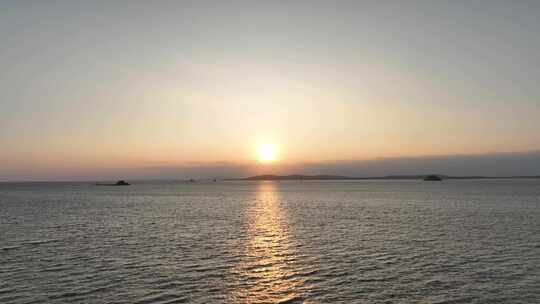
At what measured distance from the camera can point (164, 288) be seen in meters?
24.7

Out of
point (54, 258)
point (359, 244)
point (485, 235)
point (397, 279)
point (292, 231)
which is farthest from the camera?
point (292, 231)

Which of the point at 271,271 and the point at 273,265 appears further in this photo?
the point at 273,265

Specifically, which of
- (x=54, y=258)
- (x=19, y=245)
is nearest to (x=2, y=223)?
(x=19, y=245)

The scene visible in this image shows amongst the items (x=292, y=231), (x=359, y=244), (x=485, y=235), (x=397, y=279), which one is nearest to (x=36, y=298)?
(x=397, y=279)

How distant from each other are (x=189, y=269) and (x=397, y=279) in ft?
45.6

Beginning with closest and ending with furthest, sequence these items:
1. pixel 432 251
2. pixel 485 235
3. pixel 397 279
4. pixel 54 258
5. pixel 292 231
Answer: pixel 397 279, pixel 54 258, pixel 432 251, pixel 485 235, pixel 292 231

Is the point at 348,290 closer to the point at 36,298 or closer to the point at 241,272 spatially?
the point at 241,272

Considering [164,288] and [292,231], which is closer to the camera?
[164,288]

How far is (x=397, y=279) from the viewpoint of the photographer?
1044 inches

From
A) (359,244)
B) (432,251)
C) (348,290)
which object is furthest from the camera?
(359,244)

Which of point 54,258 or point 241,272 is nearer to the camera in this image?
point 241,272

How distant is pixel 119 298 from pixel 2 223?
5023 centimetres

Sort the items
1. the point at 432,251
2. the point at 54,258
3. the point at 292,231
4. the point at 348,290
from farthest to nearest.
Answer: the point at 292,231 < the point at 432,251 < the point at 54,258 < the point at 348,290

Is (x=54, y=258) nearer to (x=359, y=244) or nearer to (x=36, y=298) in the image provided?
(x=36, y=298)
